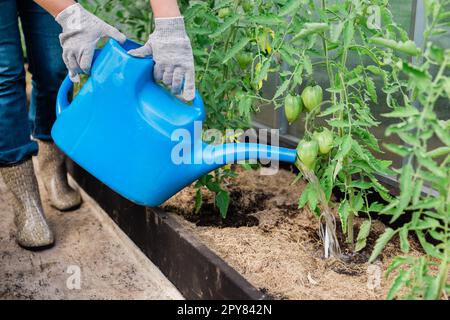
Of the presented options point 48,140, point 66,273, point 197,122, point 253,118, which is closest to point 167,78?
point 197,122

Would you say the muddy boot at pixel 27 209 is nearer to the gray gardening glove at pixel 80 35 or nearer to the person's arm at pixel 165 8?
the gray gardening glove at pixel 80 35

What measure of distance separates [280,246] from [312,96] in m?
0.43

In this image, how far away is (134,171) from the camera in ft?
4.35

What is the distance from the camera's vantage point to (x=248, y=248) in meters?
1.45

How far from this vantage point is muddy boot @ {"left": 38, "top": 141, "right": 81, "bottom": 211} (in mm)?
1981

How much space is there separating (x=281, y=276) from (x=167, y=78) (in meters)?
0.52

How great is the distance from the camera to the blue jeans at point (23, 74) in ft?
5.30

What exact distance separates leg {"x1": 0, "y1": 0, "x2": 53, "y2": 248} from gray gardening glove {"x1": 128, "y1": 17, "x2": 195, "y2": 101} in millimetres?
488

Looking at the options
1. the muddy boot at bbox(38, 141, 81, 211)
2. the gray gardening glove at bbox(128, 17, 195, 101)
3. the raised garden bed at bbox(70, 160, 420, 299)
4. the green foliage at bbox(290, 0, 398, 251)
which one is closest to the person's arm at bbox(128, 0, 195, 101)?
the gray gardening glove at bbox(128, 17, 195, 101)

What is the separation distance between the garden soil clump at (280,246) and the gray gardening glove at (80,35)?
1.76 ft

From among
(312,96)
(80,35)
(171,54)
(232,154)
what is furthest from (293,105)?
→ (80,35)

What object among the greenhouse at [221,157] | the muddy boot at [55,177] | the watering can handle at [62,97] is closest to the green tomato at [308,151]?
the greenhouse at [221,157]

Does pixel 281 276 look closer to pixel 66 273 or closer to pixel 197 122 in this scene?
pixel 197 122

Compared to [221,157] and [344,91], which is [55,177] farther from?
[344,91]
